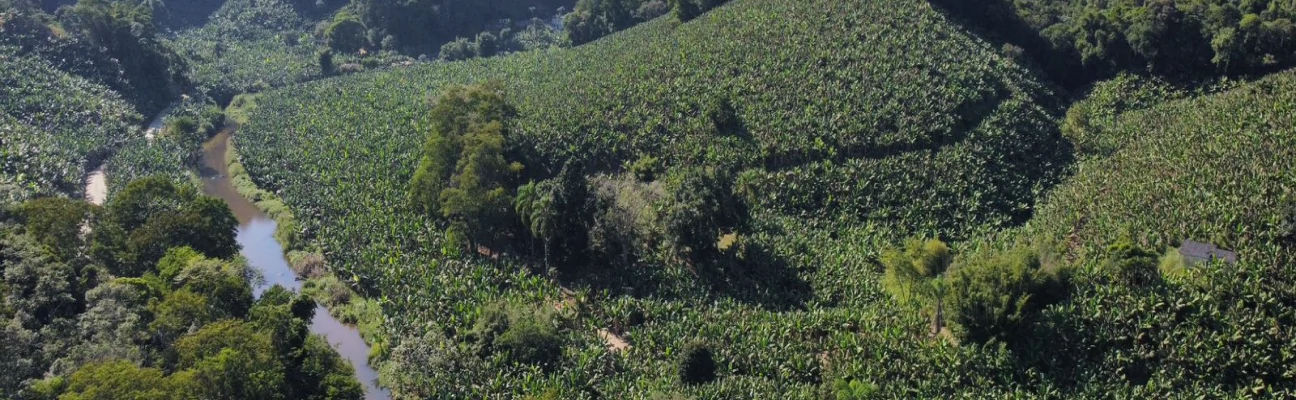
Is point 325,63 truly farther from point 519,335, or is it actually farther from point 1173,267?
point 1173,267

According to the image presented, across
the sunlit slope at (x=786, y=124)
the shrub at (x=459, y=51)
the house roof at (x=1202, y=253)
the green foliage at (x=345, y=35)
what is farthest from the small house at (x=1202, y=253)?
the green foliage at (x=345, y=35)

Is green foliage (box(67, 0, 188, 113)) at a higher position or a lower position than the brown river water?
higher

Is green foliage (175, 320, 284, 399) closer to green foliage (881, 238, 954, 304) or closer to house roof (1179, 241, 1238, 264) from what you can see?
green foliage (881, 238, 954, 304)

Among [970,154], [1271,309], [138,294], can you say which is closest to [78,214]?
[138,294]

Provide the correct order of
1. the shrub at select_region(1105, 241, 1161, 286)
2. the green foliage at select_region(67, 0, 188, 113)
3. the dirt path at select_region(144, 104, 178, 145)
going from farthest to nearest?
the green foliage at select_region(67, 0, 188, 113), the dirt path at select_region(144, 104, 178, 145), the shrub at select_region(1105, 241, 1161, 286)

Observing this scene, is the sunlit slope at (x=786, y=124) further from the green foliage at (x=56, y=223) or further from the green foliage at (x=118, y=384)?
the green foliage at (x=118, y=384)

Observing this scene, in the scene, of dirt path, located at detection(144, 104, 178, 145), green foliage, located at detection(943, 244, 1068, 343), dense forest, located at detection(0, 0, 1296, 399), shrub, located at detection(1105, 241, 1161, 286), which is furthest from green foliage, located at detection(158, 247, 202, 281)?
shrub, located at detection(1105, 241, 1161, 286)
